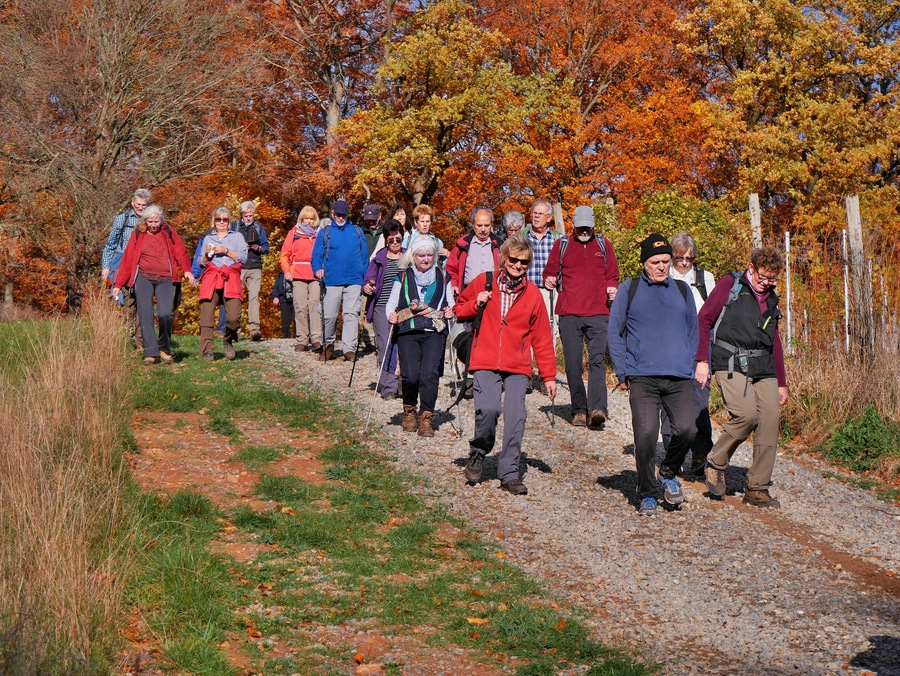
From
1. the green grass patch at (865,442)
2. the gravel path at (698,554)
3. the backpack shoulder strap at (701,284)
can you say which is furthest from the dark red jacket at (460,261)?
the green grass patch at (865,442)

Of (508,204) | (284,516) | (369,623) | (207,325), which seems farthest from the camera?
(508,204)

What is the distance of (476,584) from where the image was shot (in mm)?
6734

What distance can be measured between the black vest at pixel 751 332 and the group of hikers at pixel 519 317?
12 millimetres

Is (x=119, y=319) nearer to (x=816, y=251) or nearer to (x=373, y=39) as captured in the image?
(x=816, y=251)

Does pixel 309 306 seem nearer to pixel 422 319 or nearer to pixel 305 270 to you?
pixel 305 270

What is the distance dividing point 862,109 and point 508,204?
446 inches

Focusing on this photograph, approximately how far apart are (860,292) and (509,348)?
569 centimetres

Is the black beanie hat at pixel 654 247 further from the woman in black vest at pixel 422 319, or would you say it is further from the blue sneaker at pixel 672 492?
the woman in black vest at pixel 422 319

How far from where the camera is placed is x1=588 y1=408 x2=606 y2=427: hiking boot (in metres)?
11.0

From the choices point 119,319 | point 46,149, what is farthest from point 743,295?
point 46,149

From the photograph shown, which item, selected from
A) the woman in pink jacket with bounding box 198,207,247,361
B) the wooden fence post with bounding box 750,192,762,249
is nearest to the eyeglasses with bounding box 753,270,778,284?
the wooden fence post with bounding box 750,192,762,249

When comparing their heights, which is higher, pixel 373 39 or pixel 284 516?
pixel 373 39

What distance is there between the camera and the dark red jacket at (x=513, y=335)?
8664mm

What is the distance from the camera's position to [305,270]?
15359 mm
